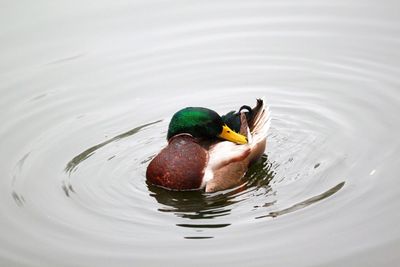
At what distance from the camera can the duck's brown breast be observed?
26.6 feet

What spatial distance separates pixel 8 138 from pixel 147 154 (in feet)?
5.77

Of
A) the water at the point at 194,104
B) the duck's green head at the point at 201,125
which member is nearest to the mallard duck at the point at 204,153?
the duck's green head at the point at 201,125

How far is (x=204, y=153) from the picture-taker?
27.3 ft

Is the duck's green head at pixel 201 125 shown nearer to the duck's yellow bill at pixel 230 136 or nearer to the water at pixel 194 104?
the duck's yellow bill at pixel 230 136

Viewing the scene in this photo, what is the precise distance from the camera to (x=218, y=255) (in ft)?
22.2

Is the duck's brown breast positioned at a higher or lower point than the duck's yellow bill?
lower

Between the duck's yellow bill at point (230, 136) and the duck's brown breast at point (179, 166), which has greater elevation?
the duck's yellow bill at point (230, 136)

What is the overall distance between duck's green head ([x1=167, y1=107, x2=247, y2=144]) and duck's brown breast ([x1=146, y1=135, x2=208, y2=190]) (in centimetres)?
12

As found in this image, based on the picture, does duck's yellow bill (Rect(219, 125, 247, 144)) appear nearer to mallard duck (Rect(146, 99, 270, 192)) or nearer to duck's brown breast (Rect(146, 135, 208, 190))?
mallard duck (Rect(146, 99, 270, 192))

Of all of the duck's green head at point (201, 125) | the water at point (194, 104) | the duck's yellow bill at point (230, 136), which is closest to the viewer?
the water at point (194, 104)

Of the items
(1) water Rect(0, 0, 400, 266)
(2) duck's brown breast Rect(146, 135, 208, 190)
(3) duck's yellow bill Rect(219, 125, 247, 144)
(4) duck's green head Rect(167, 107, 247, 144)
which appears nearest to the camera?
→ (1) water Rect(0, 0, 400, 266)

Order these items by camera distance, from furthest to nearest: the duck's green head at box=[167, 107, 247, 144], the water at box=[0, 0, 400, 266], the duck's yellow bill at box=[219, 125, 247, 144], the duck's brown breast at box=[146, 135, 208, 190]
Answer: the duck's yellow bill at box=[219, 125, 247, 144], the duck's green head at box=[167, 107, 247, 144], the duck's brown breast at box=[146, 135, 208, 190], the water at box=[0, 0, 400, 266]

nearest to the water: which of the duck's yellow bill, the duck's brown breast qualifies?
the duck's brown breast

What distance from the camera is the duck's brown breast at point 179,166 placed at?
26.6ft
